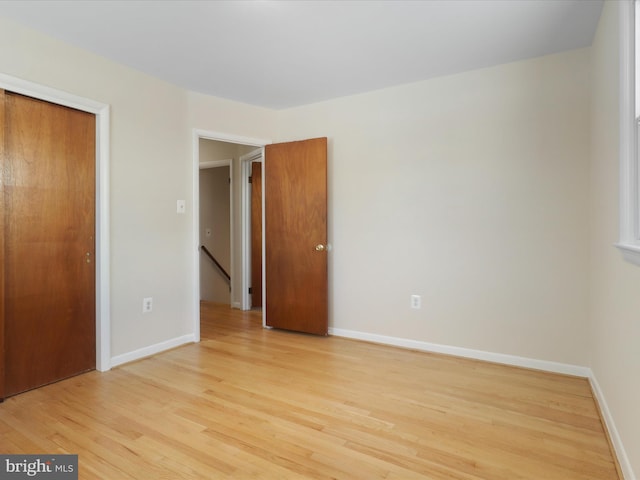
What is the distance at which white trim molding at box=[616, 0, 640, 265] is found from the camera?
162 cm

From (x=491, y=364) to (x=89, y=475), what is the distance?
2.70 meters

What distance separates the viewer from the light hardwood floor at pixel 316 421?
1.66 m

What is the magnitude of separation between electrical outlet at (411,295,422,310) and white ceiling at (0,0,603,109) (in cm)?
192

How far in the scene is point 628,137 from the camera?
5.45ft

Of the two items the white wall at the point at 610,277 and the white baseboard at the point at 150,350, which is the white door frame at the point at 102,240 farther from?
the white wall at the point at 610,277

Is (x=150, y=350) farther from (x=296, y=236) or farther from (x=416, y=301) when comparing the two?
(x=416, y=301)

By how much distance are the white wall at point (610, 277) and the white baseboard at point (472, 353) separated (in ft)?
0.65

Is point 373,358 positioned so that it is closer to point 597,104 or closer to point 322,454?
point 322,454

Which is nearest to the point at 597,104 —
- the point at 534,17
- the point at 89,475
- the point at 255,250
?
the point at 534,17

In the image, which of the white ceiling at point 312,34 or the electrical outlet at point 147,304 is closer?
the white ceiling at point 312,34

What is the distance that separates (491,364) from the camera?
Result: 9.49 feet

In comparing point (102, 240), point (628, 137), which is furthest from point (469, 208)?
point (102, 240)

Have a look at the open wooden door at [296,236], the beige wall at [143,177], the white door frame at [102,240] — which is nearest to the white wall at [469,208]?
the open wooden door at [296,236]

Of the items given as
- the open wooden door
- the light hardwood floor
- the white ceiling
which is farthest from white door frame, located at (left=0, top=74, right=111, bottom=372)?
the open wooden door
